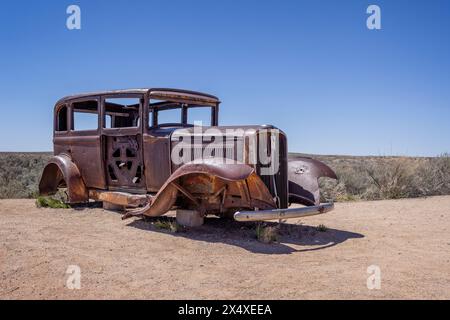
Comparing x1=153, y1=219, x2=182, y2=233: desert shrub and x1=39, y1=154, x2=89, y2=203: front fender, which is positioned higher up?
x1=39, y1=154, x2=89, y2=203: front fender

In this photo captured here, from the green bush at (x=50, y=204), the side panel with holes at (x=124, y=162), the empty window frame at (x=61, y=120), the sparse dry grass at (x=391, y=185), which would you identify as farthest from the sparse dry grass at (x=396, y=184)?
the empty window frame at (x=61, y=120)

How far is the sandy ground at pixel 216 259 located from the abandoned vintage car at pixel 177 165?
16.9 inches

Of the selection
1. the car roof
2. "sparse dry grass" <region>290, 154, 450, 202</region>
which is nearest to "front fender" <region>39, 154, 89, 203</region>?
the car roof

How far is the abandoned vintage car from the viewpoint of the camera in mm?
4906

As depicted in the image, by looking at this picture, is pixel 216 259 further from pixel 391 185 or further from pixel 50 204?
pixel 391 185

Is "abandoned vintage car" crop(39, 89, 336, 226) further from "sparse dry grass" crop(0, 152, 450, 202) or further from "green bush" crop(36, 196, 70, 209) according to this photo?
"sparse dry grass" crop(0, 152, 450, 202)

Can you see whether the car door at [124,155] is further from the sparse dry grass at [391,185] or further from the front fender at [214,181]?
the sparse dry grass at [391,185]

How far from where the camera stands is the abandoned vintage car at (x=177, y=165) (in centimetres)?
491

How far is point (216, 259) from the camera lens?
→ 426 cm

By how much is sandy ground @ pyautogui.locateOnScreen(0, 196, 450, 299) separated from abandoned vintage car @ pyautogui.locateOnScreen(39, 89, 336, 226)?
0.43m

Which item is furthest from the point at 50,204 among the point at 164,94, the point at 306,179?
the point at 306,179

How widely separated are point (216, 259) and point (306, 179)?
2386 mm
